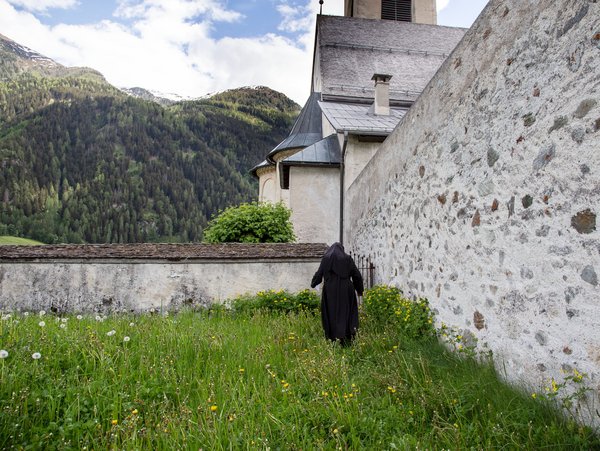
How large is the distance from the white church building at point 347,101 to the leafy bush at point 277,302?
4.51 meters

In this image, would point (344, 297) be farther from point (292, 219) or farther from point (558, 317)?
point (292, 219)

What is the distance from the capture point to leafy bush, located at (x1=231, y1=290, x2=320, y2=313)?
290 inches

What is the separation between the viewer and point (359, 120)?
13086mm

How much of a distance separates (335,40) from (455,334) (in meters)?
20.6

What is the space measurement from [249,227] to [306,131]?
845cm

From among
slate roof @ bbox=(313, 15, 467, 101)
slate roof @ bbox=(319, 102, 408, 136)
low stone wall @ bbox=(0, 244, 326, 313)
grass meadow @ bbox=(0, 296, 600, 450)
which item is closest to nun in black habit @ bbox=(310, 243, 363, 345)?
grass meadow @ bbox=(0, 296, 600, 450)

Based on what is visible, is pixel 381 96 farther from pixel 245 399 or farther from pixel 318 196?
pixel 245 399

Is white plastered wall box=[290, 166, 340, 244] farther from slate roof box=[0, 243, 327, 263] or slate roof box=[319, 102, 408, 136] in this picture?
slate roof box=[0, 243, 327, 263]

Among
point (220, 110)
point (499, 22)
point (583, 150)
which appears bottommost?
point (583, 150)

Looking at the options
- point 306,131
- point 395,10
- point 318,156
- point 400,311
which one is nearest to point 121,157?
point 395,10

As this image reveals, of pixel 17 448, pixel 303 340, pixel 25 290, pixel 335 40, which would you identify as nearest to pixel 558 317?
pixel 303 340

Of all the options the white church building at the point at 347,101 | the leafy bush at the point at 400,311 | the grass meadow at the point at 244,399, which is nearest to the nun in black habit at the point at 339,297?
the leafy bush at the point at 400,311

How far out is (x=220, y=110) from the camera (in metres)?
67.9

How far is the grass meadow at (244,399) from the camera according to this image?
2410 millimetres
